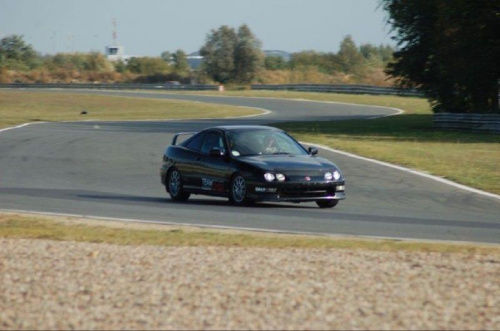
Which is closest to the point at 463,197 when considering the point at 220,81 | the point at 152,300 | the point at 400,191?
the point at 400,191

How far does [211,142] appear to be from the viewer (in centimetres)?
→ 1952

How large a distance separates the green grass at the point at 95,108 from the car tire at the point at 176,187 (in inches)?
1176

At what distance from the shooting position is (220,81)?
118 metres

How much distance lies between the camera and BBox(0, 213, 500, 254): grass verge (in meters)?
12.8

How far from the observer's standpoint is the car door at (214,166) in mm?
18625

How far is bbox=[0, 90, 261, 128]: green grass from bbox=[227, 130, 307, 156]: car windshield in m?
30.9

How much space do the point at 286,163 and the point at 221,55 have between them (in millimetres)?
101239

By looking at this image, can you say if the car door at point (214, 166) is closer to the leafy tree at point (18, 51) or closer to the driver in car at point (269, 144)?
the driver in car at point (269, 144)

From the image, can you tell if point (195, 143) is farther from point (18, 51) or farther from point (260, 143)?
point (18, 51)

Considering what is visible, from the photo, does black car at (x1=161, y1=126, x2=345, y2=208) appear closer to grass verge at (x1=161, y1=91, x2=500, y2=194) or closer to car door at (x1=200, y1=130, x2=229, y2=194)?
car door at (x1=200, y1=130, x2=229, y2=194)

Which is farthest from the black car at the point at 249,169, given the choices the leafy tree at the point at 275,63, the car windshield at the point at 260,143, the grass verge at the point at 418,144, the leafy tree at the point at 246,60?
the leafy tree at the point at 275,63

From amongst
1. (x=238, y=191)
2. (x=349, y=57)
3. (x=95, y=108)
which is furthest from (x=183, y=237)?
(x=349, y=57)

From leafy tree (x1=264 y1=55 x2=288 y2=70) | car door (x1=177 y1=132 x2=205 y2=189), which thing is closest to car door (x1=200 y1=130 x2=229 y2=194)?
car door (x1=177 y1=132 x2=205 y2=189)

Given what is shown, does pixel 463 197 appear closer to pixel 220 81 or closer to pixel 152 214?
pixel 152 214
